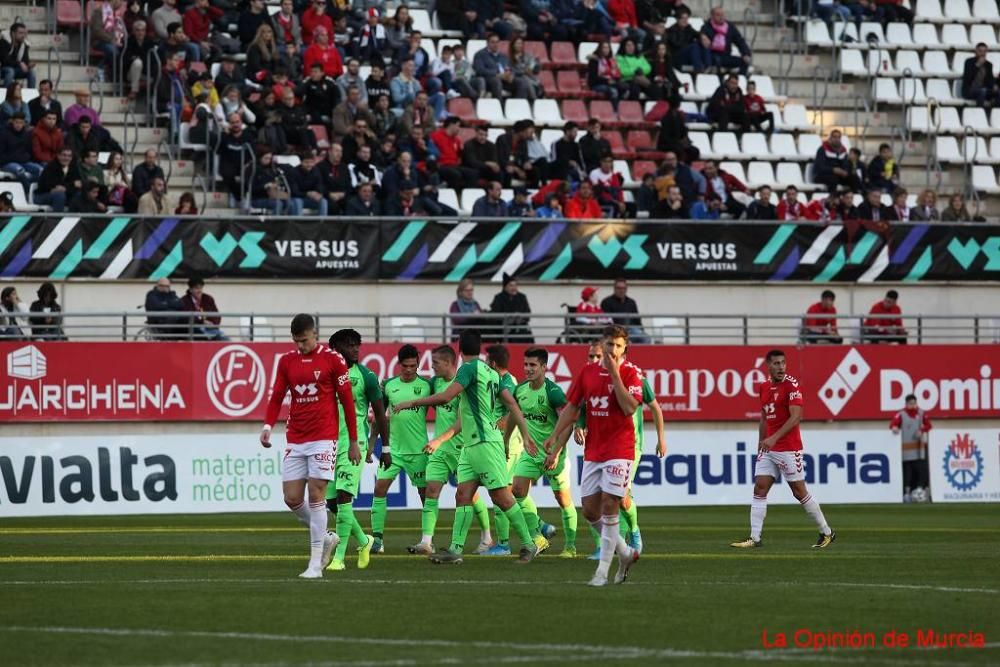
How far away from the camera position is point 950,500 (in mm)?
33406

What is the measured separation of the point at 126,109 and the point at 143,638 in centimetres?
2306

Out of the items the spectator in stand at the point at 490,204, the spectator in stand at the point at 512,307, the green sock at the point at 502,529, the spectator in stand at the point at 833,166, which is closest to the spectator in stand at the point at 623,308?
the spectator in stand at the point at 512,307

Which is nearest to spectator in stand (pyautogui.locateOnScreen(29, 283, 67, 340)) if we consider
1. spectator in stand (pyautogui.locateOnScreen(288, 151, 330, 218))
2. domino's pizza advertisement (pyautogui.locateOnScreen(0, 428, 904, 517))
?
domino's pizza advertisement (pyautogui.locateOnScreen(0, 428, 904, 517))

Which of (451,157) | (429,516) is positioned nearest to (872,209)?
(451,157)

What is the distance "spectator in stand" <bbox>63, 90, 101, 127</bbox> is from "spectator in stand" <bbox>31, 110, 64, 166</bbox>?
552 mm

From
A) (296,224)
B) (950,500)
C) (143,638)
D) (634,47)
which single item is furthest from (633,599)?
(634,47)

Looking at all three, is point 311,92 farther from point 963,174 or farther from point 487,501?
point 963,174

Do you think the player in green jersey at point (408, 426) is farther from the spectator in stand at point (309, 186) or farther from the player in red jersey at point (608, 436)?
the spectator in stand at point (309, 186)

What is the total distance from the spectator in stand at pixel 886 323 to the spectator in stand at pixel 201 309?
39.0ft

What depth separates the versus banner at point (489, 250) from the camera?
30.3 meters

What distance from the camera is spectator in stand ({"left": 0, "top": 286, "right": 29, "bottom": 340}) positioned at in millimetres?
28403

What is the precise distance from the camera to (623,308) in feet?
105

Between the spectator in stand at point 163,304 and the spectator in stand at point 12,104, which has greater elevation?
the spectator in stand at point 12,104

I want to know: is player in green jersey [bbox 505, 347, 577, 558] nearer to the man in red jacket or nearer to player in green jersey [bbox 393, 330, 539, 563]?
player in green jersey [bbox 393, 330, 539, 563]
